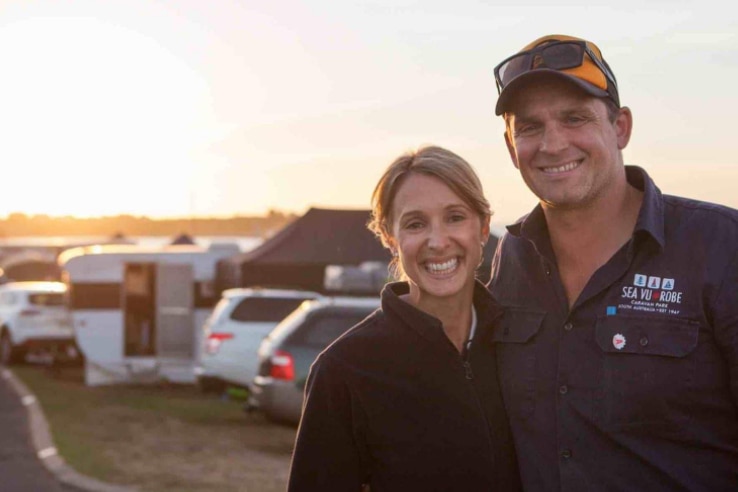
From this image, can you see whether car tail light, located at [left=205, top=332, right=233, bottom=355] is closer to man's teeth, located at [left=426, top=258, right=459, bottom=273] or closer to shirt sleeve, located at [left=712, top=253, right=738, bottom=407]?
man's teeth, located at [left=426, top=258, right=459, bottom=273]

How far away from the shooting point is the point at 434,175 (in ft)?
11.0

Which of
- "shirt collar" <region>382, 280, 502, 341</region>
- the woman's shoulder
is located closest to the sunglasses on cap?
"shirt collar" <region>382, 280, 502, 341</region>

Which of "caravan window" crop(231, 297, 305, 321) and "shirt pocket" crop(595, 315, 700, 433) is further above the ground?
"shirt pocket" crop(595, 315, 700, 433)

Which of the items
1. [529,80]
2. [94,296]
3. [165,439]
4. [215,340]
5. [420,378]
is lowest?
[165,439]

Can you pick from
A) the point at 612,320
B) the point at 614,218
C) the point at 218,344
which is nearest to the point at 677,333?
the point at 612,320

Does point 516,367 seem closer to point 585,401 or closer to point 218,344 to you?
point 585,401

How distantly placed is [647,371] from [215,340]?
14.7 meters

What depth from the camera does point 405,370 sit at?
3289 millimetres

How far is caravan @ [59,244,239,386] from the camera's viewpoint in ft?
68.3

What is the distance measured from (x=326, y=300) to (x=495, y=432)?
11.2m

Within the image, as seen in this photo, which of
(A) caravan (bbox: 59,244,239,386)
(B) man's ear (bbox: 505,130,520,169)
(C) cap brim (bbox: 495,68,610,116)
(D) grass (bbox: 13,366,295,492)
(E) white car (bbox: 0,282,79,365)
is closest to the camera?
(C) cap brim (bbox: 495,68,610,116)

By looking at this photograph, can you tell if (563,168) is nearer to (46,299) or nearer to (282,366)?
(282,366)

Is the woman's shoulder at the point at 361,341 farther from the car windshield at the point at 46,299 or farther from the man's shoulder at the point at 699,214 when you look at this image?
the car windshield at the point at 46,299

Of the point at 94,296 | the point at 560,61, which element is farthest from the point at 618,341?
the point at 94,296
